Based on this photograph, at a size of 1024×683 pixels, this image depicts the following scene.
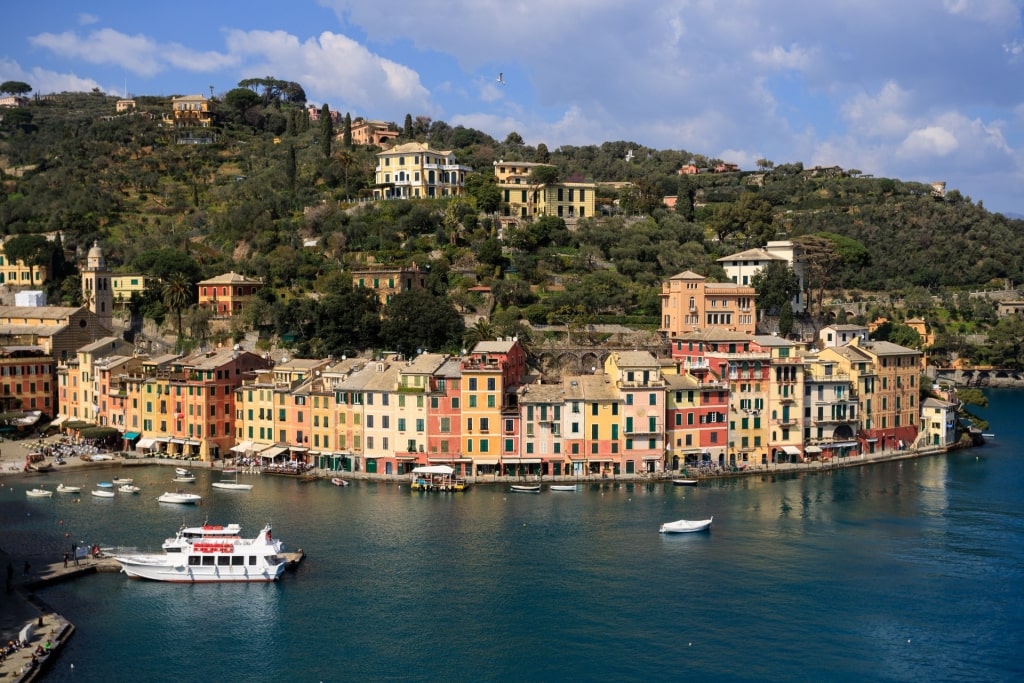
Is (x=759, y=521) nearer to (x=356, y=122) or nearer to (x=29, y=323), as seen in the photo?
(x=29, y=323)

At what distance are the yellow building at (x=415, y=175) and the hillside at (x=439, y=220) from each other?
233 cm

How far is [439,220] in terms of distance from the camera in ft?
294

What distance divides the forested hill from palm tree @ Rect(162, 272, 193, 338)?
305 cm

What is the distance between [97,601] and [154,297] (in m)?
48.2

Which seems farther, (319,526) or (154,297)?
(154,297)

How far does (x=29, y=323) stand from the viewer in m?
75.9

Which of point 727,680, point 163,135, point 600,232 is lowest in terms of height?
point 727,680

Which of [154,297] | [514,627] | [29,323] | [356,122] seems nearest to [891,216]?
→ [356,122]

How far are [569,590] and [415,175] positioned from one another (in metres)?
66.1

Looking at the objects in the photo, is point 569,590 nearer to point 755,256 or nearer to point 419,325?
point 419,325

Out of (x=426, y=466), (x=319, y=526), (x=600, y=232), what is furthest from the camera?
(x=600, y=232)

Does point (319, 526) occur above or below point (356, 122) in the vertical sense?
below

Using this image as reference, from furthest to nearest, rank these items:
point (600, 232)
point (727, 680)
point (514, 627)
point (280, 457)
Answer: point (600, 232) → point (280, 457) → point (514, 627) → point (727, 680)

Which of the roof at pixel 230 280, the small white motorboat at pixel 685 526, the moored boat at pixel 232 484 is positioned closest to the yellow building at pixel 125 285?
the roof at pixel 230 280
